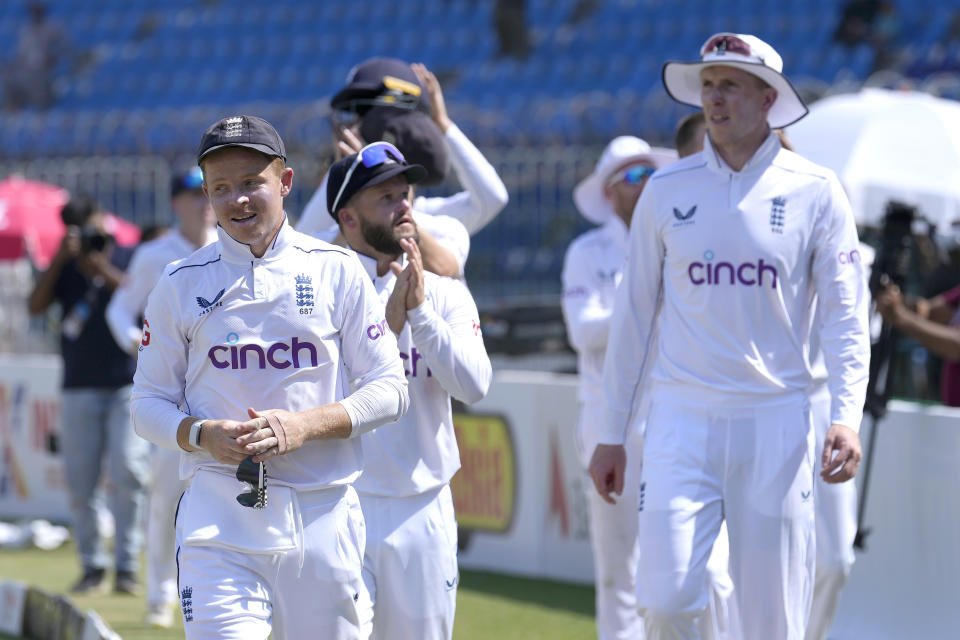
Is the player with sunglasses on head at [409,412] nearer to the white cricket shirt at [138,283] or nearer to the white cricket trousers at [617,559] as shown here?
the white cricket trousers at [617,559]

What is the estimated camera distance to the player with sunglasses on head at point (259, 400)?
12.0 feet

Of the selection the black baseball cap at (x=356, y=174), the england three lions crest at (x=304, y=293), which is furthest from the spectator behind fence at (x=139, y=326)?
the england three lions crest at (x=304, y=293)

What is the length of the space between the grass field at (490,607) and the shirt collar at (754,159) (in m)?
3.28

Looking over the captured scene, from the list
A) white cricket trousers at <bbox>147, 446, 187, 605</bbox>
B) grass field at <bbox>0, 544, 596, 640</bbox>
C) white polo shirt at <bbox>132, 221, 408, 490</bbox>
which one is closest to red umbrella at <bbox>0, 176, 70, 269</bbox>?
grass field at <bbox>0, 544, 596, 640</bbox>

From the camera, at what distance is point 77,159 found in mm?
15844

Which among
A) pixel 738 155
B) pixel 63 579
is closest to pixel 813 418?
pixel 738 155

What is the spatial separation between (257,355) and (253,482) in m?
0.32

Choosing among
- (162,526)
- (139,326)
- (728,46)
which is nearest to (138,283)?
(139,326)

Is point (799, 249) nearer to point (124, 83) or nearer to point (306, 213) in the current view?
point (306, 213)

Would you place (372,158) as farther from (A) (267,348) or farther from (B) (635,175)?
(B) (635,175)

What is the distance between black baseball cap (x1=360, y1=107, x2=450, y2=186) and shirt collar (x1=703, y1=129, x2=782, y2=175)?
907 mm

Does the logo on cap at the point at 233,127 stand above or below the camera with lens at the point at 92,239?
above

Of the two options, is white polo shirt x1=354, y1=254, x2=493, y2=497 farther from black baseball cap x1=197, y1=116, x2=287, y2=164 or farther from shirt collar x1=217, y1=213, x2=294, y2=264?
black baseball cap x1=197, y1=116, x2=287, y2=164

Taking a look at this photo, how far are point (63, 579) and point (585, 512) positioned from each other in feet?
10.5
